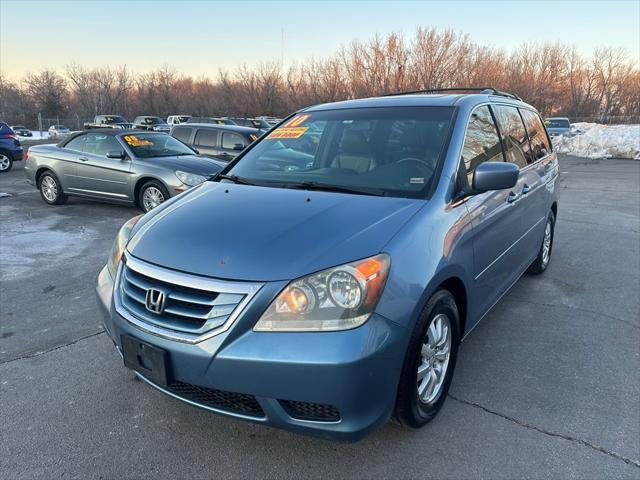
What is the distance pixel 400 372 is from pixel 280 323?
63 cm

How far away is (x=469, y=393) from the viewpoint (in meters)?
3.02

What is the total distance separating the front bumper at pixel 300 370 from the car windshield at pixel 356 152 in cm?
104

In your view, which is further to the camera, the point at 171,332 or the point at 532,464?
the point at 532,464

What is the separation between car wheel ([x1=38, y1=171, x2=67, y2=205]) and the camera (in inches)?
378

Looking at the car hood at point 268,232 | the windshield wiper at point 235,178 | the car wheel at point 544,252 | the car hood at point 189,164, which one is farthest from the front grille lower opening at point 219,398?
the car hood at point 189,164

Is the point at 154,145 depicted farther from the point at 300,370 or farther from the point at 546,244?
the point at 300,370

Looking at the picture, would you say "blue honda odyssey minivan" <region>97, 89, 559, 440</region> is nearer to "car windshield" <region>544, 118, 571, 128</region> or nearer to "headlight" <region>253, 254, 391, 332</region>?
"headlight" <region>253, 254, 391, 332</region>

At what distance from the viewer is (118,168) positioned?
8758 mm

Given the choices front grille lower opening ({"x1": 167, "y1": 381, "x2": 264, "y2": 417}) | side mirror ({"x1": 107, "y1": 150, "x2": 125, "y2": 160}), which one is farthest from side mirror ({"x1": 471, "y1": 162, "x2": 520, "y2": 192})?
side mirror ({"x1": 107, "y1": 150, "x2": 125, "y2": 160})

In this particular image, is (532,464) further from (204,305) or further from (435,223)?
(204,305)

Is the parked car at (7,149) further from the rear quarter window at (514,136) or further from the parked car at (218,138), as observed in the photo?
the rear quarter window at (514,136)

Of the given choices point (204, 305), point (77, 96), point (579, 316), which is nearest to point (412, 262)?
point (204, 305)

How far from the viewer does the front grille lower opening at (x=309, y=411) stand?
2088 mm

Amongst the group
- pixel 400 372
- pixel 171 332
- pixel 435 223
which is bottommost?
pixel 400 372
